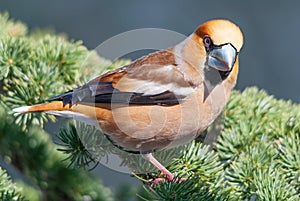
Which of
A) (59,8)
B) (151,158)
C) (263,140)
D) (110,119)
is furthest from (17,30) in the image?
(59,8)

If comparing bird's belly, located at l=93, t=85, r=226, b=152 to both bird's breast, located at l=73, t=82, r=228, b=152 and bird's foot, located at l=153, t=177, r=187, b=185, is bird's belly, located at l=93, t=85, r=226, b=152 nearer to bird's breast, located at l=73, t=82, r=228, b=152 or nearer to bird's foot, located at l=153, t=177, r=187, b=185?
bird's breast, located at l=73, t=82, r=228, b=152

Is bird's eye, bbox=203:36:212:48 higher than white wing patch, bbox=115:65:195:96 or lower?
higher

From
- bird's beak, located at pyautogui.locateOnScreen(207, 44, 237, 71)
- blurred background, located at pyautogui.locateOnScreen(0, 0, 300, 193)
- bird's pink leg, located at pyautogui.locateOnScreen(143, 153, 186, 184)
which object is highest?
blurred background, located at pyautogui.locateOnScreen(0, 0, 300, 193)

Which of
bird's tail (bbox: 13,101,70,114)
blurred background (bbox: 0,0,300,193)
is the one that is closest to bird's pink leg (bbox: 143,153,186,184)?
bird's tail (bbox: 13,101,70,114)

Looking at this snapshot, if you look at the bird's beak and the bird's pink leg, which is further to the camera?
the bird's beak

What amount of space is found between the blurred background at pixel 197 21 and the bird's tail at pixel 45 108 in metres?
2.77

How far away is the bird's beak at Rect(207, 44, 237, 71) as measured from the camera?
192cm

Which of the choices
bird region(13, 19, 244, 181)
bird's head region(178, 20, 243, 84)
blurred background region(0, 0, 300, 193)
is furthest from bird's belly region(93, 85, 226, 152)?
blurred background region(0, 0, 300, 193)

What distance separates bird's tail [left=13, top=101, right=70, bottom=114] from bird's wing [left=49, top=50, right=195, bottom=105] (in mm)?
26

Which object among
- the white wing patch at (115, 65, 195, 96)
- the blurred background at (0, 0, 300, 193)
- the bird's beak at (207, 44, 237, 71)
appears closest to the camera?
the bird's beak at (207, 44, 237, 71)

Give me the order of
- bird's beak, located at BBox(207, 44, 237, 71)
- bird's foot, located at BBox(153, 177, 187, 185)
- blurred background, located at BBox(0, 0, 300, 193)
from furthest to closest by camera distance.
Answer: blurred background, located at BBox(0, 0, 300, 193) → bird's beak, located at BBox(207, 44, 237, 71) → bird's foot, located at BBox(153, 177, 187, 185)

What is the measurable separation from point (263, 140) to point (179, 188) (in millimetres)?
495

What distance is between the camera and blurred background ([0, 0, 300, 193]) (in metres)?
4.77

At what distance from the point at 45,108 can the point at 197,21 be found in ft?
10.3
